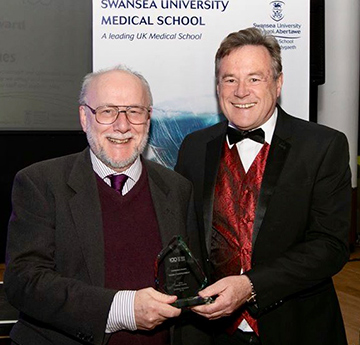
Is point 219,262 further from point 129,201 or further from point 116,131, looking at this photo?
point 116,131

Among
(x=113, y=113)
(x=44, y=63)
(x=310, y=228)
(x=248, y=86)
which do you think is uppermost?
(x=44, y=63)

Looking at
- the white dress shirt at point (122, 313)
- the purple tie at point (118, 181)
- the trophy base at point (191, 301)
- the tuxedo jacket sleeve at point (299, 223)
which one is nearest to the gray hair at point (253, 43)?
the tuxedo jacket sleeve at point (299, 223)

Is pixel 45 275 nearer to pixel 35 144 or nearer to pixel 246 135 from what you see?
pixel 246 135

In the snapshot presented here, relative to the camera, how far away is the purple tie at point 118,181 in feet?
7.29

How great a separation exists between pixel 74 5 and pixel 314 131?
4.27 m

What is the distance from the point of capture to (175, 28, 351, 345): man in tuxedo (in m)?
2.35

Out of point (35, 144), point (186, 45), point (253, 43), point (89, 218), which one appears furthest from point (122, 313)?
point (35, 144)

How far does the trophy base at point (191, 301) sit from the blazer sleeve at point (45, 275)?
209 mm

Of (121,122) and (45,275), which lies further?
(121,122)

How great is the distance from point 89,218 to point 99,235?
0.07 m

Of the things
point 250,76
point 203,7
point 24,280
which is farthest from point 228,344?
point 203,7

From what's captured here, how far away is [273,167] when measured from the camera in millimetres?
2408

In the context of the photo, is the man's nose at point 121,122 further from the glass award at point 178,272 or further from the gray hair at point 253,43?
the gray hair at point 253,43

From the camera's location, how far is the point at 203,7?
386 cm
